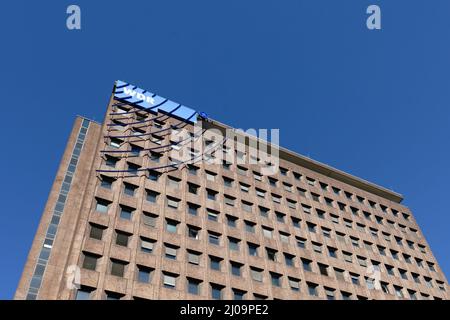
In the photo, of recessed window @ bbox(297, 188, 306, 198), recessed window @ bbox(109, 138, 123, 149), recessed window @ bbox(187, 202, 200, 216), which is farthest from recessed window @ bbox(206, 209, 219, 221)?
recessed window @ bbox(297, 188, 306, 198)

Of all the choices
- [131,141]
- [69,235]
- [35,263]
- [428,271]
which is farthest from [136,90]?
[428,271]

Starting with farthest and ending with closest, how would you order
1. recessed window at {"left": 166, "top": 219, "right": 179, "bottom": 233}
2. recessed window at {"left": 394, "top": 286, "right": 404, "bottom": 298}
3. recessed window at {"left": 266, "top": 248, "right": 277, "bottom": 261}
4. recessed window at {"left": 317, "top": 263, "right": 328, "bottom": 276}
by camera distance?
recessed window at {"left": 394, "top": 286, "right": 404, "bottom": 298} → recessed window at {"left": 317, "top": 263, "right": 328, "bottom": 276} → recessed window at {"left": 266, "top": 248, "right": 277, "bottom": 261} → recessed window at {"left": 166, "top": 219, "right": 179, "bottom": 233}

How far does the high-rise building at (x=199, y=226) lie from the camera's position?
29.6 metres

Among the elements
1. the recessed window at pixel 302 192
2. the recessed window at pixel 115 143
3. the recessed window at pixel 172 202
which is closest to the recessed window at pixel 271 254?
the recessed window at pixel 172 202

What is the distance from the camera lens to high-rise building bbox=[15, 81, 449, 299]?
29.6m

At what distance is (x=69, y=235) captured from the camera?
102 feet

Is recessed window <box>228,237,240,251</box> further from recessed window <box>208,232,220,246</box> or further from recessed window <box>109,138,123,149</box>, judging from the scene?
recessed window <box>109,138,123,149</box>

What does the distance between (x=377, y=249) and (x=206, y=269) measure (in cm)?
2294

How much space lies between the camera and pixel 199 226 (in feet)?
117

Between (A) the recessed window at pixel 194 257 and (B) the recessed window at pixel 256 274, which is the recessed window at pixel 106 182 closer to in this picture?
(A) the recessed window at pixel 194 257

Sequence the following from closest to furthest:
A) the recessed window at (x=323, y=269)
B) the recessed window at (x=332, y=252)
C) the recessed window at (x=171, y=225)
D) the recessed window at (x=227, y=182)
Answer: the recessed window at (x=171, y=225) → the recessed window at (x=323, y=269) → the recessed window at (x=332, y=252) → the recessed window at (x=227, y=182)

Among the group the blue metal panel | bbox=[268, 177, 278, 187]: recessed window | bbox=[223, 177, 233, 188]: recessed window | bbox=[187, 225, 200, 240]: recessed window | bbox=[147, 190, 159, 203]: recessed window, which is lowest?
bbox=[187, 225, 200, 240]: recessed window

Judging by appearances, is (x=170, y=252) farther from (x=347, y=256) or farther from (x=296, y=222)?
(x=347, y=256)
